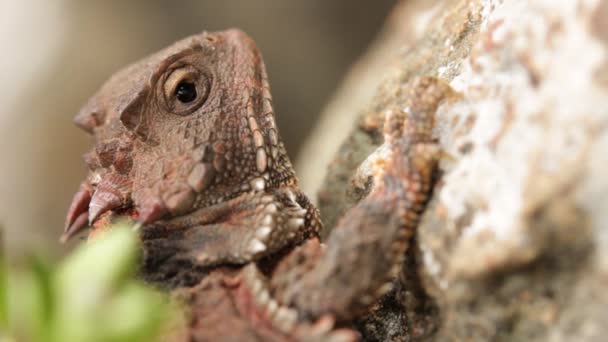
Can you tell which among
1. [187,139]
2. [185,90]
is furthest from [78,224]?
[185,90]

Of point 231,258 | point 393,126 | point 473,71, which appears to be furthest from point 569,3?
point 231,258

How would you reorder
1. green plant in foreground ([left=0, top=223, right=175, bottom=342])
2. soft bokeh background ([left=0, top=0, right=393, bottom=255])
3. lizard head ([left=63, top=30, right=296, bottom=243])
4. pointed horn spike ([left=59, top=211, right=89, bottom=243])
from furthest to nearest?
soft bokeh background ([left=0, top=0, right=393, bottom=255]), pointed horn spike ([left=59, top=211, right=89, bottom=243]), lizard head ([left=63, top=30, right=296, bottom=243]), green plant in foreground ([left=0, top=223, right=175, bottom=342])

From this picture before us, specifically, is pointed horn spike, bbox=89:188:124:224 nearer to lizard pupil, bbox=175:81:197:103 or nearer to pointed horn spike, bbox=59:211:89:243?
pointed horn spike, bbox=59:211:89:243

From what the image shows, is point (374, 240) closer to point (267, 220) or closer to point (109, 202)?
point (267, 220)

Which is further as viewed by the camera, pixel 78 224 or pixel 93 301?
pixel 78 224

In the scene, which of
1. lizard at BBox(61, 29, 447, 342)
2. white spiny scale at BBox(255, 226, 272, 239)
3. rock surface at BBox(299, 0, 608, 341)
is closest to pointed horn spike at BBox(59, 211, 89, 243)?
lizard at BBox(61, 29, 447, 342)

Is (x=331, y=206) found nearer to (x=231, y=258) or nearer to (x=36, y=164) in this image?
(x=231, y=258)

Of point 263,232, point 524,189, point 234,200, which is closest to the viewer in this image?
point 524,189
